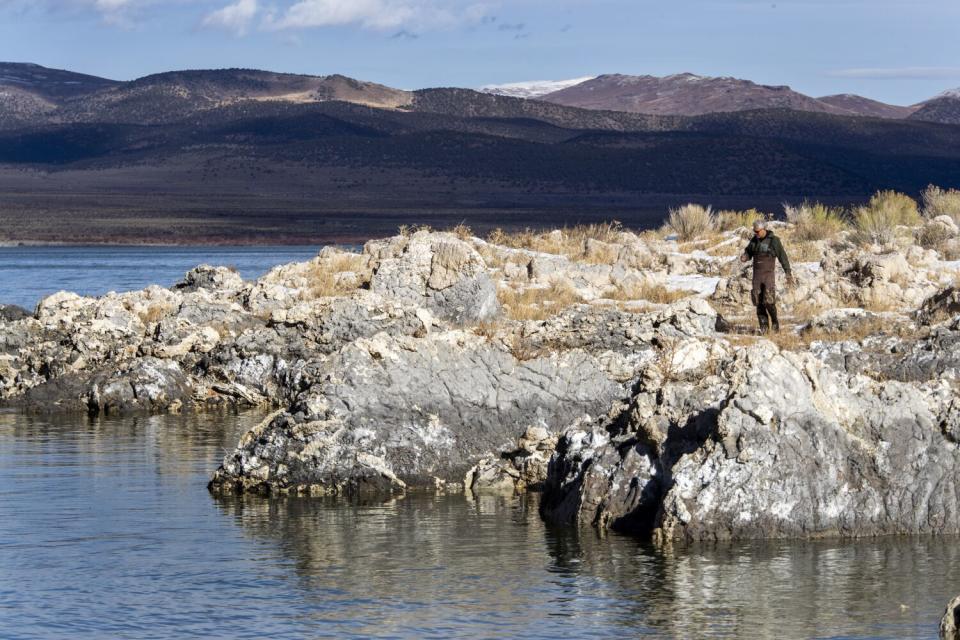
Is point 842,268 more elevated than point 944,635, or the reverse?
point 842,268

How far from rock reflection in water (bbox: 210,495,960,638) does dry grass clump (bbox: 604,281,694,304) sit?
11.1 m

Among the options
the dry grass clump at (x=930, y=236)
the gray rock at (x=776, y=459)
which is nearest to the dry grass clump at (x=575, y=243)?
the dry grass clump at (x=930, y=236)

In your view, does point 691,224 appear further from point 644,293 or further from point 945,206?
point 644,293

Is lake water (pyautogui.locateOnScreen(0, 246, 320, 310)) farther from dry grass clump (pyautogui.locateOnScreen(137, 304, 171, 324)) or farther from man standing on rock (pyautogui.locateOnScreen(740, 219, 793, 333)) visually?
man standing on rock (pyautogui.locateOnScreen(740, 219, 793, 333))

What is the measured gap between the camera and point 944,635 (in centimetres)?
883

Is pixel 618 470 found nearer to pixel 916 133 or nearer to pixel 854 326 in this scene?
pixel 854 326

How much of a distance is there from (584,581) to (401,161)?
110m

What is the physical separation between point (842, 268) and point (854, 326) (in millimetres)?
3817

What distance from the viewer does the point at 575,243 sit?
31062 mm

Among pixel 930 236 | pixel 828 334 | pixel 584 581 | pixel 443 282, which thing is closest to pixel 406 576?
pixel 584 581

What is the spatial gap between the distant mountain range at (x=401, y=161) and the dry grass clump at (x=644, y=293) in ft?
188

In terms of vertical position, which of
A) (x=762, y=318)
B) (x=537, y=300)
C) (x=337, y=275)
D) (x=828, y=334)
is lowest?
(x=828, y=334)

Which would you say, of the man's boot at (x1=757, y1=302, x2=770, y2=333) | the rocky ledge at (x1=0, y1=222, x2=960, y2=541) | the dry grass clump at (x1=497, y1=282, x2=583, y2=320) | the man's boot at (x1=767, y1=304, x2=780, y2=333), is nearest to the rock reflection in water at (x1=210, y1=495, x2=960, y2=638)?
the rocky ledge at (x1=0, y1=222, x2=960, y2=541)

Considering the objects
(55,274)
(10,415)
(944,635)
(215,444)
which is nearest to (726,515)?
(944,635)
